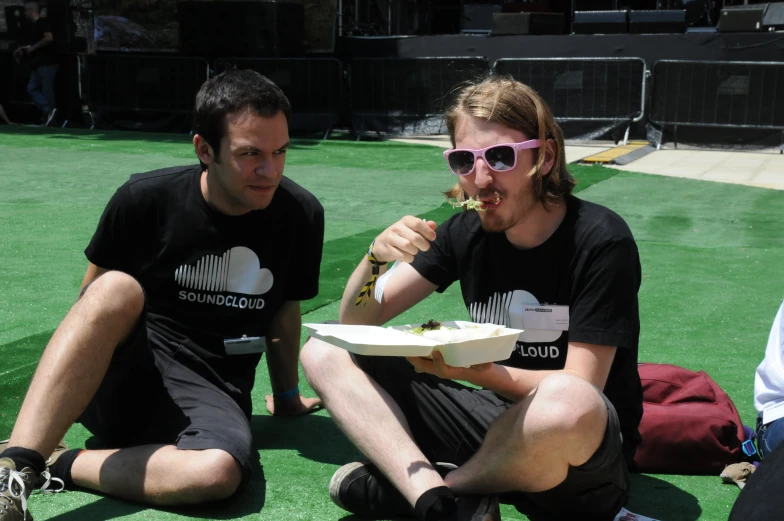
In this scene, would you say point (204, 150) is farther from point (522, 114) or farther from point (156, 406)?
point (522, 114)

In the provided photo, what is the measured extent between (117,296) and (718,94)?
12142 mm

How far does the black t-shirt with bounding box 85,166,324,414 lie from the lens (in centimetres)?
332

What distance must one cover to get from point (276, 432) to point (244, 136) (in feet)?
3.59

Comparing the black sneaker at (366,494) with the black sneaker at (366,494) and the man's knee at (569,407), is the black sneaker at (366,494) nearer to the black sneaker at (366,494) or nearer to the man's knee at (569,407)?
the black sneaker at (366,494)

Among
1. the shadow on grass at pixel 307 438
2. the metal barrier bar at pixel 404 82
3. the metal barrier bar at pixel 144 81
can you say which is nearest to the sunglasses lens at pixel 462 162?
the shadow on grass at pixel 307 438

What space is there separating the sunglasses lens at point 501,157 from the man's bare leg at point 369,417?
2.32 ft

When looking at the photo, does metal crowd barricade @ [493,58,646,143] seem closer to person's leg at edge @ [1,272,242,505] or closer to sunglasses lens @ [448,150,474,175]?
sunglasses lens @ [448,150,474,175]

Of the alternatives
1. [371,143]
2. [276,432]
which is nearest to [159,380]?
[276,432]

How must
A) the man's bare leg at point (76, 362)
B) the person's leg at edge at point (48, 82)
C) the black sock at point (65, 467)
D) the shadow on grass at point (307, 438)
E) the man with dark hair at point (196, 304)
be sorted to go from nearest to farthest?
the man's bare leg at point (76, 362) < the man with dark hair at point (196, 304) < the black sock at point (65, 467) < the shadow on grass at point (307, 438) < the person's leg at edge at point (48, 82)

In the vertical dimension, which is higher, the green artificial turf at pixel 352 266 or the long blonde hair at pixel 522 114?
the long blonde hair at pixel 522 114

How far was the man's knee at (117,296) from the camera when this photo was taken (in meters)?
2.87

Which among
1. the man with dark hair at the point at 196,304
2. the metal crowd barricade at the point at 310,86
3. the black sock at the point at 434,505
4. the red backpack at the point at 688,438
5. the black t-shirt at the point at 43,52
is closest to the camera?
the black sock at the point at 434,505

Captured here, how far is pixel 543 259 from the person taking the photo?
288 centimetres

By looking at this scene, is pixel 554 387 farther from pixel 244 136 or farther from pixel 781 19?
pixel 781 19
